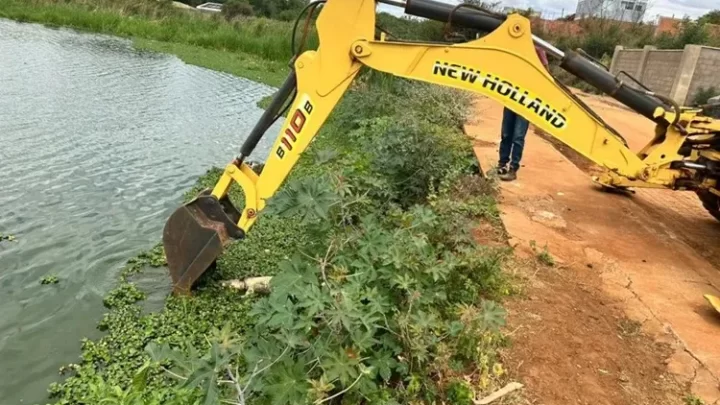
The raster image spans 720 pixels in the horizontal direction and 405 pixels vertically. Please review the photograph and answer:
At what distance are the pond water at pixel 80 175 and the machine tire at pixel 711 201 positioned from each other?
5.13 metres

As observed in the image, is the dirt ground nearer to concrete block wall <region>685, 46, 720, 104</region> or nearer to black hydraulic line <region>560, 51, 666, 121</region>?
black hydraulic line <region>560, 51, 666, 121</region>

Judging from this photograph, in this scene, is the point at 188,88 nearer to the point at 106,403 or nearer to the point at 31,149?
the point at 31,149

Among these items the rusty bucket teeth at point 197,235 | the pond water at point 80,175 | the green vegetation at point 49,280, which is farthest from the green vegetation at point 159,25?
the rusty bucket teeth at point 197,235

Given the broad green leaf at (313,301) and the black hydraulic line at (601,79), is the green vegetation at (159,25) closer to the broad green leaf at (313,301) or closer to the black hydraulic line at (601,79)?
the black hydraulic line at (601,79)

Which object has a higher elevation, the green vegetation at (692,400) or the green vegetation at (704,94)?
the green vegetation at (692,400)

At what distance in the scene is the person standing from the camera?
643cm

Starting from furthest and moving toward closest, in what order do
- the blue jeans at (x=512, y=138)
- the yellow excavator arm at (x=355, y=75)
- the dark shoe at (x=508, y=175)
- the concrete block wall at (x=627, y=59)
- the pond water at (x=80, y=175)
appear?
1. the concrete block wall at (x=627, y=59)
2. the dark shoe at (x=508, y=175)
3. the blue jeans at (x=512, y=138)
4. the pond water at (x=80, y=175)
5. the yellow excavator arm at (x=355, y=75)

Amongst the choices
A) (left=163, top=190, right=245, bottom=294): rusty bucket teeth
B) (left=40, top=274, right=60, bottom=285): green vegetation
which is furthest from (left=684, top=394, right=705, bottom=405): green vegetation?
(left=40, top=274, right=60, bottom=285): green vegetation

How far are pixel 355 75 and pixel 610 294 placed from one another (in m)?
2.38

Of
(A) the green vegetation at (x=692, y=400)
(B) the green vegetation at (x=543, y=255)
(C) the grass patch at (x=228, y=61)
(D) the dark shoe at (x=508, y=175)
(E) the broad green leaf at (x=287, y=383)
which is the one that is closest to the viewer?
(E) the broad green leaf at (x=287, y=383)

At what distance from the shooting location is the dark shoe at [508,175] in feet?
21.5

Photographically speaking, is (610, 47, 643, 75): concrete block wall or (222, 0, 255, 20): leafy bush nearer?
(610, 47, 643, 75): concrete block wall

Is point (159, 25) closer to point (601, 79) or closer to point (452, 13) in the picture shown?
point (452, 13)

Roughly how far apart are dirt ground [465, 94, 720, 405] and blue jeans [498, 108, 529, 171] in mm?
237
